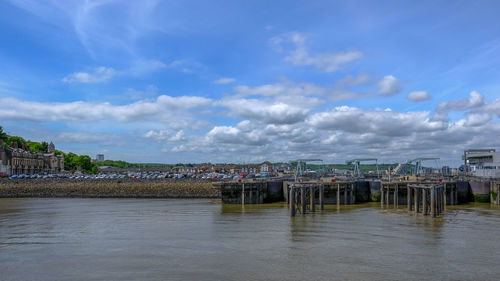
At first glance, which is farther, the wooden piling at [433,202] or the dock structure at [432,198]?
the dock structure at [432,198]

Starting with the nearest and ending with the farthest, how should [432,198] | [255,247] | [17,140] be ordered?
[255,247] → [432,198] → [17,140]

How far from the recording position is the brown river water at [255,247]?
17.5m

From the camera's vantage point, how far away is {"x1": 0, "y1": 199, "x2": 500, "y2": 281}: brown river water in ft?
57.6

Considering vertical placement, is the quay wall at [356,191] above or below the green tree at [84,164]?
below

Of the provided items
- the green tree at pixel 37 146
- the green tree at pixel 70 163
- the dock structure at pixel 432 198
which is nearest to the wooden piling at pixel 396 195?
the dock structure at pixel 432 198

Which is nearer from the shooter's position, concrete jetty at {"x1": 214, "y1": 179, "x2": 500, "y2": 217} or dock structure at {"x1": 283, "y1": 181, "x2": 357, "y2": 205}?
concrete jetty at {"x1": 214, "y1": 179, "x2": 500, "y2": 217}

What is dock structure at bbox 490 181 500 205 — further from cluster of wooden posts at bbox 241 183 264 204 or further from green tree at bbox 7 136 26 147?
green tree at bbox 7 136 26 147

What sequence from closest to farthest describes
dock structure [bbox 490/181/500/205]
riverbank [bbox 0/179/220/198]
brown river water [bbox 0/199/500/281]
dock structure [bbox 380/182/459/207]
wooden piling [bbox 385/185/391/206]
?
brown river water [bbox 0/199/500/281]
dock structure [bbox 380/182/459/207]
wooden piling [bbox 385/185/391/206]
dock structure [bbox 490/181/500/205]
riverbank [bbox 0/179/220/198]

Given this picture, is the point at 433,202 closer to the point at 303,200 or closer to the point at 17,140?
the point at 303,200

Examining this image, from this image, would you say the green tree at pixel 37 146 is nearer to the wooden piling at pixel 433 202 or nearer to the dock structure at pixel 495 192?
the dock structure at pixel 495 192

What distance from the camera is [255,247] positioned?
73.5 feet

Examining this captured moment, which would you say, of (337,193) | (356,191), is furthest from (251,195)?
(356,191)

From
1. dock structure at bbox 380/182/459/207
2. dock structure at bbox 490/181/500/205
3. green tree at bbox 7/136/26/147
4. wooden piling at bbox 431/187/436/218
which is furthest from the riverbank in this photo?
green tree at bbox 7/136/26/147

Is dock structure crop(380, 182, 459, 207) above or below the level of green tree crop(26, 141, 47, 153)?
below
